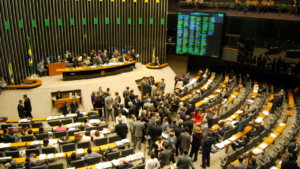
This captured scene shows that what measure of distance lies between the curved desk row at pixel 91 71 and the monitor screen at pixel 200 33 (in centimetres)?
443

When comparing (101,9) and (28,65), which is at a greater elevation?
(101,9)

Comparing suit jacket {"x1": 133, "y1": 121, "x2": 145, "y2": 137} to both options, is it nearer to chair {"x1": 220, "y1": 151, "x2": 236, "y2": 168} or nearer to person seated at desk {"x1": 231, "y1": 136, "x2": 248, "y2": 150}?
chair {"x1": 220, "y1": 151, "x2": 236, "y2": 168}

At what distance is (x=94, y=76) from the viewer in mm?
14844

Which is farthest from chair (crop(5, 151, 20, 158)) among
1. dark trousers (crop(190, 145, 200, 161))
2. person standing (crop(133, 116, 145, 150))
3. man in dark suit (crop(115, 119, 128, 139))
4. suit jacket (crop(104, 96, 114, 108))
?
dark trousers (crop(190, 145, 200, 161))

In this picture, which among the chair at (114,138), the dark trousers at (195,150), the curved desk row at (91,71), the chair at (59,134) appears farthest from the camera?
the curved desk row at (91,71)

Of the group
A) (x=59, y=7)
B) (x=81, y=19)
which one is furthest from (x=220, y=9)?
(x=59, y=7)

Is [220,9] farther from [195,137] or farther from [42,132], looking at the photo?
[42,132]

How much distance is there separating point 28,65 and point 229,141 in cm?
1225

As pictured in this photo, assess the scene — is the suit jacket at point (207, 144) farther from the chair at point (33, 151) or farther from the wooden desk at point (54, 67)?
the wooden desk at point (54, 67)

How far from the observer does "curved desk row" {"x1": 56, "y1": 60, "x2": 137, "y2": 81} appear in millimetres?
14055

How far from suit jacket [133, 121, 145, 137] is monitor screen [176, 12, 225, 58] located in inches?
420

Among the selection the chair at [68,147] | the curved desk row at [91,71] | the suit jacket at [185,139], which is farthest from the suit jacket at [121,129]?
the curved desk row at [91,71]

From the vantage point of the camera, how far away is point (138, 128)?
8.41m

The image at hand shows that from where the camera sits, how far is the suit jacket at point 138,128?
8.40 meters
